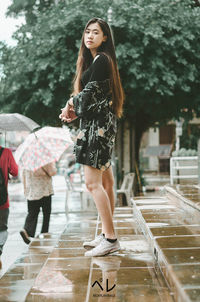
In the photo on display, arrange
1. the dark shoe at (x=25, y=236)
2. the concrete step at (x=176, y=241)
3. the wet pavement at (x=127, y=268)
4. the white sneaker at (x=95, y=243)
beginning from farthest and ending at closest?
→ the dark shoe at (x=25, y=236) < the white sneaker at (x=95, y=243) < the wet pavement at (x=127, y=268) < the concrete step at (x=176, y=241)

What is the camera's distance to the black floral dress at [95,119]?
364cm

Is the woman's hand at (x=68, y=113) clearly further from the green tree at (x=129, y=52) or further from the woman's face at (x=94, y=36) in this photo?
the green tree at (x=129, y=52)

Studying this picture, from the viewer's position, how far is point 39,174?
7520 mm

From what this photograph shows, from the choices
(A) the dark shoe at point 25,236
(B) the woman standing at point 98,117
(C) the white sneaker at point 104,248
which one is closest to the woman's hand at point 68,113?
(B) the woman standing at point 98,117

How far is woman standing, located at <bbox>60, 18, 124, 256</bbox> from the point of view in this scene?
365 cm

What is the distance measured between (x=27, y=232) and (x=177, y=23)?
20.0 ft

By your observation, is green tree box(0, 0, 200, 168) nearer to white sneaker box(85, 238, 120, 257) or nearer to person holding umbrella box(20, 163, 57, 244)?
person holding umbrella box(20, 163, 57, 244)

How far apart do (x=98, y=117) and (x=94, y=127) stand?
0.09 meters

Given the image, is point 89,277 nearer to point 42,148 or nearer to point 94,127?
point 94,127

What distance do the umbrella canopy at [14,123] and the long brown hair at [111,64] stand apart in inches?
93.8

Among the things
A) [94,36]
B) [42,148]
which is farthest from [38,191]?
[94,36]

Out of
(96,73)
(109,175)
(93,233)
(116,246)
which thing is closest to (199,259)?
(116,246)

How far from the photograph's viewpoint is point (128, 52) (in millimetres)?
10422

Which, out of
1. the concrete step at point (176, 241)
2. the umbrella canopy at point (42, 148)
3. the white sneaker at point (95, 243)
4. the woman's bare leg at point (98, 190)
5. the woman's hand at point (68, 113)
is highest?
the woman's hand at point (68, 113)
